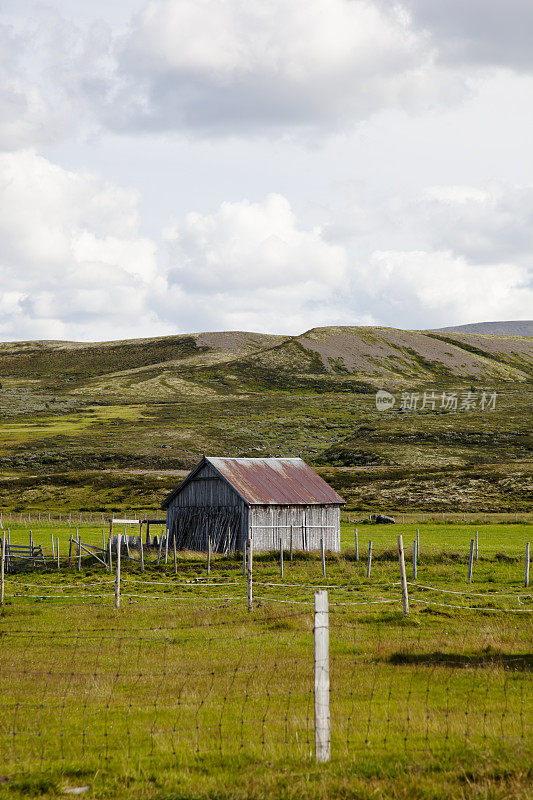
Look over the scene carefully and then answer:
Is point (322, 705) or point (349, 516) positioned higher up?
point (322, 705)

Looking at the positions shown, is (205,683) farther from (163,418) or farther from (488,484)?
(163,418)

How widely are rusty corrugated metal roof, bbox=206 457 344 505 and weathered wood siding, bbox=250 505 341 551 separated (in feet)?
1.58

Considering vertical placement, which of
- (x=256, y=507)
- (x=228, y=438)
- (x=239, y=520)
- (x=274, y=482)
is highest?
(x=274, y=482)

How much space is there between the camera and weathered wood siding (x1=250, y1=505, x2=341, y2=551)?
A: 149ft

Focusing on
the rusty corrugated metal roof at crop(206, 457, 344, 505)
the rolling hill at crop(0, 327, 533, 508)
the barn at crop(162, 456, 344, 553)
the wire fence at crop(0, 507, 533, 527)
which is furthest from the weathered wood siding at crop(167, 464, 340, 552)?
the rolling hill at crop(0, 327, 533, 508)

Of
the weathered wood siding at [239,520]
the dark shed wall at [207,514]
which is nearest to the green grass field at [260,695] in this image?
the weathered wood siding at [239,520]

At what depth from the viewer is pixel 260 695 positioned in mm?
12875

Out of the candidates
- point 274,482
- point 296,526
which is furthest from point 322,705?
point 274,482

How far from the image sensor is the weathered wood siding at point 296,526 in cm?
4547

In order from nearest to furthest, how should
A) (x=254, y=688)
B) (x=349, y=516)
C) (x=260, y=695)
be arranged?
(x=260, y=695) < (x=254, y=688) < (x=349, y=516)

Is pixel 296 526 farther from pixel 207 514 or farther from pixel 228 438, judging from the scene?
pixel 228 438

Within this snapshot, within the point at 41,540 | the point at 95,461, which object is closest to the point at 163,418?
the point at 95,461

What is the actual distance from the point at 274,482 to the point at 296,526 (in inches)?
120

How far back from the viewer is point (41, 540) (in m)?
53.4
